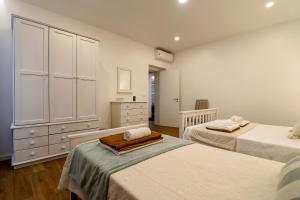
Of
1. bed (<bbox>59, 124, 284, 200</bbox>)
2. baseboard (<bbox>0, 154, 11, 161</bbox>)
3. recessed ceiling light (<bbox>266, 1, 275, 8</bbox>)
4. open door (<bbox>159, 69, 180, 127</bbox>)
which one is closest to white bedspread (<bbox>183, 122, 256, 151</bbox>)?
bed (<bbox>59, 124, 284, 200</bbox>)

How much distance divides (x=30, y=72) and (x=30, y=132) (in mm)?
881

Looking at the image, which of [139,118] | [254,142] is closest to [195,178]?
[254,142]

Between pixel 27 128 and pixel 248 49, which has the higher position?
pixel 248 49

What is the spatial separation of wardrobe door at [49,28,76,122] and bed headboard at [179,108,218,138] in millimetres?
1856

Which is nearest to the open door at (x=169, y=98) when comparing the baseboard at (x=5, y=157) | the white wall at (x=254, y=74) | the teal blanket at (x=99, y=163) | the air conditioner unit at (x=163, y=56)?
the air conditioner unit at (x=163, y=56)

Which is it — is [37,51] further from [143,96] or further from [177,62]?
[177,62]

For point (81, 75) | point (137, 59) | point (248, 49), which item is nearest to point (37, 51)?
point (81, 75)

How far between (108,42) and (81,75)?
4.33ft

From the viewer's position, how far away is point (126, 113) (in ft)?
11.6

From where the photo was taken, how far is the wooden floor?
161 centimetres

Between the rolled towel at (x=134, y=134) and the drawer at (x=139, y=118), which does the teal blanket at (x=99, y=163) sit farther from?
the drawer at (x=139, y=118)

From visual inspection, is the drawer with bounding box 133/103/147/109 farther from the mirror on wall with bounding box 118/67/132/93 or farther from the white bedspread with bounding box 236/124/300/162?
the white bedspread with bounding box 236/124/300/162

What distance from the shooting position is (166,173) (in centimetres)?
89

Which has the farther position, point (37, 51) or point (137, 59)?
point (137, 59)
